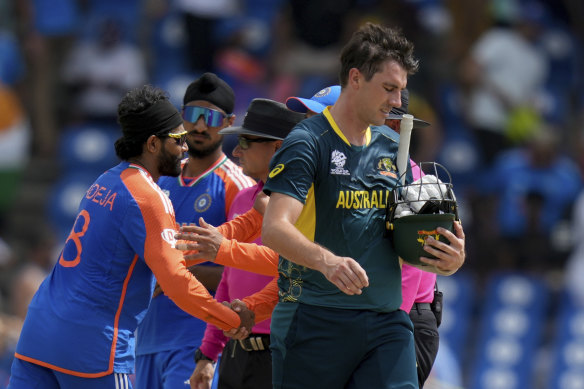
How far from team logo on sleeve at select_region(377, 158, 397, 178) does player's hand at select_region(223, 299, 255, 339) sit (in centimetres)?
102

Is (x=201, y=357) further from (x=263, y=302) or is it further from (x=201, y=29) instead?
(x=201, y=29)

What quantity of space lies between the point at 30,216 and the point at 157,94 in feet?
27.3

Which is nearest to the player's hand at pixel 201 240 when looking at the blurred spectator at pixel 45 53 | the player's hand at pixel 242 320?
the player's hand at pixel 242 320

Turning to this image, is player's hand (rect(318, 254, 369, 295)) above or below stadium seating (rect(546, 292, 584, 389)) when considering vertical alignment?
above

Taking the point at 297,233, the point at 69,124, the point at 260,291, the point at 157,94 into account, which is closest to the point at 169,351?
A: the point at 260,291

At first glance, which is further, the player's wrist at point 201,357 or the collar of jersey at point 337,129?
the player's wrist at point 201,357

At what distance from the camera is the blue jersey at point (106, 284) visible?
4930 mm

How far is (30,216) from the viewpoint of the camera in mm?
13188

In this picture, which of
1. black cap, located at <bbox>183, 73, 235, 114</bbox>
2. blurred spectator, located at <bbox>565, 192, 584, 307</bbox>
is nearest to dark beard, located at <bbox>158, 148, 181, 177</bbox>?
black cap, located at <bbox>183, 73, 235, 114</bbox>

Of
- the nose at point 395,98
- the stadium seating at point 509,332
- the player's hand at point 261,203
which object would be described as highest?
the nose at point 395,98

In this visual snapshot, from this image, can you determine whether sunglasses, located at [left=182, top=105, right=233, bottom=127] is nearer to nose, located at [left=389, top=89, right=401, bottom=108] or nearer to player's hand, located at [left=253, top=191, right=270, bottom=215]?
player's hand, located at [left=253, top=191, right=270, bottom=215]

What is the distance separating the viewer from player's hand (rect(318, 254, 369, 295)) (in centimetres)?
407

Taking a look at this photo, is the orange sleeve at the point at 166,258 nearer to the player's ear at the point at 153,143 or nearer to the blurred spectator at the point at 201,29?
the player's ear at the point at 153,143

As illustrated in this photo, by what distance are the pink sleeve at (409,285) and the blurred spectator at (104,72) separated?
8.46 m
